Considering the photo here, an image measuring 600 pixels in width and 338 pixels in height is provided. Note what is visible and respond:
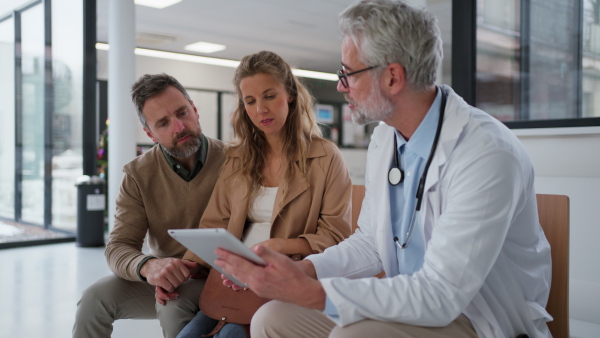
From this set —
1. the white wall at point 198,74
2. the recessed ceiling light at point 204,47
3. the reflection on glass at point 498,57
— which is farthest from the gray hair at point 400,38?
the white wall at point 198,74

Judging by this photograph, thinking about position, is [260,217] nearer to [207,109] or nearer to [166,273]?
[166,273]

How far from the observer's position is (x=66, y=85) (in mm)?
6617

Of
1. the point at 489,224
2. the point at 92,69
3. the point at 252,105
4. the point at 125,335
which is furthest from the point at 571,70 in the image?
the point at 92,69

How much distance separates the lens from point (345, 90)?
152 centimetres

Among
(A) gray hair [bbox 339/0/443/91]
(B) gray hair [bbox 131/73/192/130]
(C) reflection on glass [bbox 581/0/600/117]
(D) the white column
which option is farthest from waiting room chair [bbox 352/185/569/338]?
(D) the white column

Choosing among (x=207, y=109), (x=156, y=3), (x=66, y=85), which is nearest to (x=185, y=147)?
(x=66, y=85)

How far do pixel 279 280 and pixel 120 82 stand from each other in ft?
16.1

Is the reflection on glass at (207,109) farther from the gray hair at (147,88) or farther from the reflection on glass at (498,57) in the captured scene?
the gray hair at (147,88)

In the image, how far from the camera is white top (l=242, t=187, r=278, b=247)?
1.99m

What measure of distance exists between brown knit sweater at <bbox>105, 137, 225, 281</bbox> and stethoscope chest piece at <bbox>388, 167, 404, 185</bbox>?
888mm

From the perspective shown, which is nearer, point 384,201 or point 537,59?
point 384,201

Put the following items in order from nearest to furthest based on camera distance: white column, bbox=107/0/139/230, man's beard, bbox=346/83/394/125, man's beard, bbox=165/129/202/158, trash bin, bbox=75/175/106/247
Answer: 1. man's beard, bbox=346/83/394/125
2. man's beard, bbox=165/129/202/158
3. white column, bbox=107/0/139/230
4. trash bin, bbox=75/175/106/247

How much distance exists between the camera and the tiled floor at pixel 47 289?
10.5 ft

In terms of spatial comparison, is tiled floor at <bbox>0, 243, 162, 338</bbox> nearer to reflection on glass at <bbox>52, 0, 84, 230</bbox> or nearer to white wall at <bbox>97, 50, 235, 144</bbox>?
reflection on glass at <bbox>52, 0, 84, 230</bbox>
